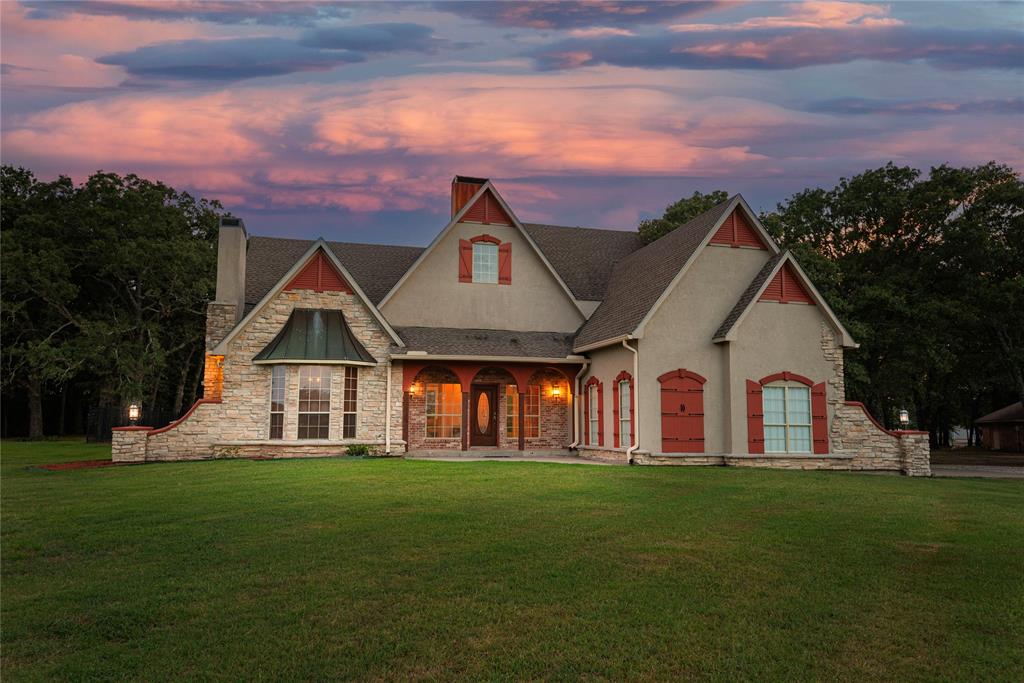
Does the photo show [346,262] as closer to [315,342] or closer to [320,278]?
[320,278]

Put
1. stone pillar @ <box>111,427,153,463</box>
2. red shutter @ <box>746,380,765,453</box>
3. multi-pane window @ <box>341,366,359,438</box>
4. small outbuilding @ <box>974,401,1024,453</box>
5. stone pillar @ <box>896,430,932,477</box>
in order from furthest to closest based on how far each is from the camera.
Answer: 1. small outbuilding @ <box>974,401,1024,453</box>
2. multi-pane window @ <box>341,366,359,438</box>
3. stone pillar @ <box>896,430,932,477</box>
4. red shutter @ <box>746,380,765,453</box>
5. stone pillar @ <box>111,427,153,463</box>

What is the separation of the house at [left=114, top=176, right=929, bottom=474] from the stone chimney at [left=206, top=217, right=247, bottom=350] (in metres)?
0.06

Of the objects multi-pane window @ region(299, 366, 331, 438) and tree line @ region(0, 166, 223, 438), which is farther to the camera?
tree line @ region(0, 166, 223, 438)

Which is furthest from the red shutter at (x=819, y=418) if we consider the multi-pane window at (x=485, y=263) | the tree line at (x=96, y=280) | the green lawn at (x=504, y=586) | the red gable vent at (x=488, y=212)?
the tree line at (x=96, y=280)

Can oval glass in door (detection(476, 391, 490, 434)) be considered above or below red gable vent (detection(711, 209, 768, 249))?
below

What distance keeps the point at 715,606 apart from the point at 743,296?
1602 cm

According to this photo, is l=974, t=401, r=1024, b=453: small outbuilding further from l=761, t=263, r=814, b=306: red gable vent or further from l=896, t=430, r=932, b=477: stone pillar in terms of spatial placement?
l=761, t=263, r=814, b=306: red gable vent

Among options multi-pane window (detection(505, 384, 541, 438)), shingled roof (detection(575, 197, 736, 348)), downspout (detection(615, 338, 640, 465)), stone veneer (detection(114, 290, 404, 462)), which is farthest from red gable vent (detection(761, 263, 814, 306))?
stone veneer (detection(114, 290, 404, 462))

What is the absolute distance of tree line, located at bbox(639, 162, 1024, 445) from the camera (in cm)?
3009

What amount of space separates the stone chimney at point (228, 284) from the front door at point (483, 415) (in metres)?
8.11

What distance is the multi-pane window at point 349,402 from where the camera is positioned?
71.8ft

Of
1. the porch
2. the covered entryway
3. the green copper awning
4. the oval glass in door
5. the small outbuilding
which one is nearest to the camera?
the covered entryway

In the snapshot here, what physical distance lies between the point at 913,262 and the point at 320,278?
2540 centimetres

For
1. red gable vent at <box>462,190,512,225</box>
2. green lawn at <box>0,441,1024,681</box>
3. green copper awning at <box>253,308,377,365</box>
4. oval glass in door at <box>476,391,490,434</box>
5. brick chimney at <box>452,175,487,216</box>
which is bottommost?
green lawn at <box>0,441,1024,681</box>
